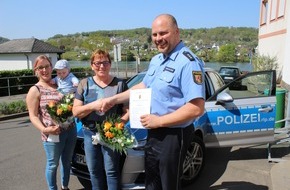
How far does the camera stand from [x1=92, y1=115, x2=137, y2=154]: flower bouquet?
2.96 meters

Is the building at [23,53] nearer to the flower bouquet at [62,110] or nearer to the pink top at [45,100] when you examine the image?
the pink top at [45,100]

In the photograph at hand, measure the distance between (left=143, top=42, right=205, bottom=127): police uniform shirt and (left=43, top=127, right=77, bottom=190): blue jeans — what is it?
159cm

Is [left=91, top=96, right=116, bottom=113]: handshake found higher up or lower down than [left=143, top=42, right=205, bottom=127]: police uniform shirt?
lower down

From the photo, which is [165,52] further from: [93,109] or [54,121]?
[54,121]

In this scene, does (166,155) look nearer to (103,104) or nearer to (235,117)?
(103,104)

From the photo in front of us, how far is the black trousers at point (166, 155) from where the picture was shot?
2.58 meters

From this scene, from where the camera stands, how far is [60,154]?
3760 mm

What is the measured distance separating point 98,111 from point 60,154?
41.0 inches

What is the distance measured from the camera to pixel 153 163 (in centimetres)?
270

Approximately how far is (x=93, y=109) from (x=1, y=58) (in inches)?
1430

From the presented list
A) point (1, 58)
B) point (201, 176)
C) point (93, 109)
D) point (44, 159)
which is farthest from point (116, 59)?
point (1, 58)

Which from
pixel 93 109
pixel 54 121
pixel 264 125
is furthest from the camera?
pixel 264 125

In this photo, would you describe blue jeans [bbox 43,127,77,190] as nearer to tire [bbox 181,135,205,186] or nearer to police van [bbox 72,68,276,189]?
police van [bbox 72,68,276,189]

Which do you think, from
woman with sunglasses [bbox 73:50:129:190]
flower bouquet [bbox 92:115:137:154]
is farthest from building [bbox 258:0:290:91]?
flower bouquet [bbox 92:115:137:154]
